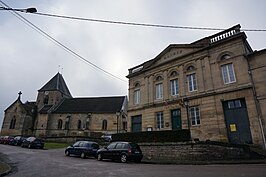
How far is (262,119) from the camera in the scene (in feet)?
50.7

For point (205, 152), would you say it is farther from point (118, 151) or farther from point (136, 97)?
point (136, 97)

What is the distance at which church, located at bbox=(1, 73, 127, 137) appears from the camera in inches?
1753

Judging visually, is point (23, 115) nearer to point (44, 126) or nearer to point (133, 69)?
point (44, 126)

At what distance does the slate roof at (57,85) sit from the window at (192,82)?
139 ft

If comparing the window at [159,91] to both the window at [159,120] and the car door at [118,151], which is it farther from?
the car door at [118,151]

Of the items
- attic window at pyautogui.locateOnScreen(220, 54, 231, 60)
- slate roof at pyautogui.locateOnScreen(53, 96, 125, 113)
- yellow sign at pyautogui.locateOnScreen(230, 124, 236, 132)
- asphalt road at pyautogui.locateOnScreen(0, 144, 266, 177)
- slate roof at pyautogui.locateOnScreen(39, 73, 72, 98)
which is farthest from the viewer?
slate roof at pyautogui.locateOnScreen(39, 73, 72, 98)

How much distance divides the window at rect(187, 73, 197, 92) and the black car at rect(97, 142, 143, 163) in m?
10.3

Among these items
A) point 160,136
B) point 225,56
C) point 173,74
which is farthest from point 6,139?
point 225,56

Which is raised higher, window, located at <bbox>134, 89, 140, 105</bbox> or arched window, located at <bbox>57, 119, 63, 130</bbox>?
window, located at <bbox>134, 89, 140, 105</bbox>

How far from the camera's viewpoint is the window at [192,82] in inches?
809

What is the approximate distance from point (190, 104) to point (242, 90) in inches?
198

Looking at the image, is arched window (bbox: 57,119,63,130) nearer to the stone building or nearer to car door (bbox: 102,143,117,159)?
the stone building

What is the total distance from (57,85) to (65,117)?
11.7 metres

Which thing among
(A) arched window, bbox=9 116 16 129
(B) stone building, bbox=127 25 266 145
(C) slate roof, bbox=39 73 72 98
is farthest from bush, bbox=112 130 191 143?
(C) slate roof, bbox=39 73 72 98
